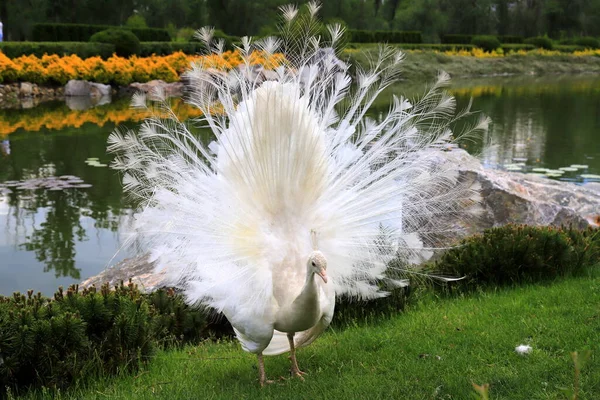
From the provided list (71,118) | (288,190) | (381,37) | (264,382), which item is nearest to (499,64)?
(381,37)

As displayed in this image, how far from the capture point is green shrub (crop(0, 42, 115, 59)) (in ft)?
84.2

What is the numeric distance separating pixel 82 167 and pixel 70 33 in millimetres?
23443

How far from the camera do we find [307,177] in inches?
149

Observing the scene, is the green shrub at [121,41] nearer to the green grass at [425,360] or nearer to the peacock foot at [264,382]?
the green grass at [425,360]

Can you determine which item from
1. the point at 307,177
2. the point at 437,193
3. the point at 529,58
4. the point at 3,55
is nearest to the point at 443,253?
the point at 437,193

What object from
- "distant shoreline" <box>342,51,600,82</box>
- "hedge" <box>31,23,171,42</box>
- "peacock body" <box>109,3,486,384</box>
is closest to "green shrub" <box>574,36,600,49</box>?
"distant shoreline" <box>342,51,600,82</box>

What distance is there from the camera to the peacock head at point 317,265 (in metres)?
3.34

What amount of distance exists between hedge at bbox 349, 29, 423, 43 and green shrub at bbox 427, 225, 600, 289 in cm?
3150

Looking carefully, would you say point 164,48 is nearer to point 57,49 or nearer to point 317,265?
point 57,49

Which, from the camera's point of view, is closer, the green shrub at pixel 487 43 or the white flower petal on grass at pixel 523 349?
the white flower petal on grass at pixel 523 349

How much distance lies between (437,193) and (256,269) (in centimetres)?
146

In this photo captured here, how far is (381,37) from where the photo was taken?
41.6m

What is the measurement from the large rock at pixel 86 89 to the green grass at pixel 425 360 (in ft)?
72.6

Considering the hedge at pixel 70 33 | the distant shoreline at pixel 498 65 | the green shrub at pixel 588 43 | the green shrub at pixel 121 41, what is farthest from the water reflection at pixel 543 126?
the green shrub at pixel 588 43
